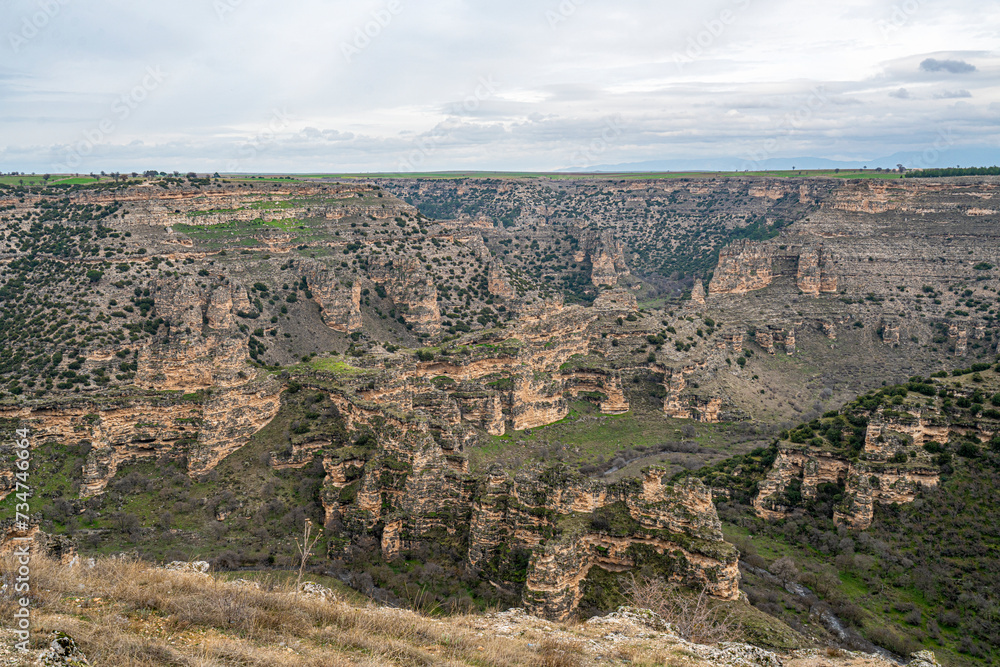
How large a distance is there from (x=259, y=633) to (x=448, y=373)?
120ft

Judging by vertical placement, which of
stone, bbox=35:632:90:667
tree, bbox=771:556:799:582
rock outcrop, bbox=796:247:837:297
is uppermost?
rock outcrop, bbox=796:247:837:297

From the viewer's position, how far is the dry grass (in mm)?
11906

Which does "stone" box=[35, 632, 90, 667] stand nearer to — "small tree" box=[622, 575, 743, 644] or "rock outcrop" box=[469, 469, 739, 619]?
"small tree" box=[622, 575, 743, 644]

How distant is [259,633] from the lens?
1389 centimetres

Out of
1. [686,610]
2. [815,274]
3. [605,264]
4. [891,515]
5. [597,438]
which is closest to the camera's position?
[686,610]

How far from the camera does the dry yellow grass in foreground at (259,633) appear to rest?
1202 centimetres

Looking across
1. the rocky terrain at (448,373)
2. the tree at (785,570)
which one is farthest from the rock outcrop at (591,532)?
the tree at (785,570)

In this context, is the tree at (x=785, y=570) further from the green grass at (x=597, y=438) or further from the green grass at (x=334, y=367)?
the green grass at (x=334, y=367)

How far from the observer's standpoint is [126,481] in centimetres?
3403

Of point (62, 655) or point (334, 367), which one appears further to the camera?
point (334, 367)

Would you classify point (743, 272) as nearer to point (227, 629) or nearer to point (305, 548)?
point (305, 548)

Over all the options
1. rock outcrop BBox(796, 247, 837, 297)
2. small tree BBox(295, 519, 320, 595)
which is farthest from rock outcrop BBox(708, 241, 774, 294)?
small tree BBox(295, 519, 320, 595)

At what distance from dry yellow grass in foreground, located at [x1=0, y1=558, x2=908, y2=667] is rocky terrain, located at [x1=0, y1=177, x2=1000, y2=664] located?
317 inches

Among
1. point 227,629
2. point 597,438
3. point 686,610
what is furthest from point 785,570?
point 227,629
